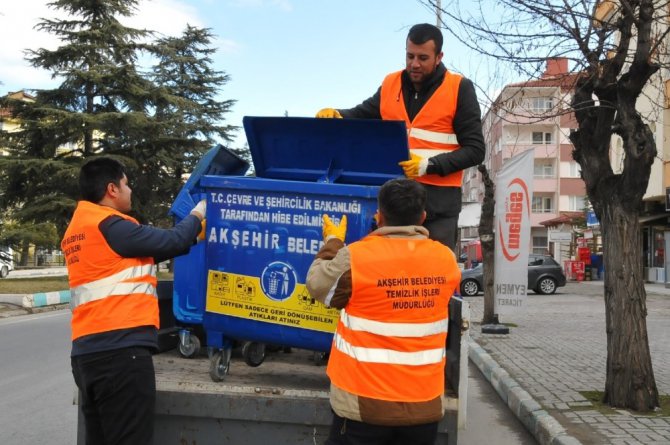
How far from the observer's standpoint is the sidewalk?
502cm

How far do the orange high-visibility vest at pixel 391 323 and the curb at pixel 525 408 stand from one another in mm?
2635

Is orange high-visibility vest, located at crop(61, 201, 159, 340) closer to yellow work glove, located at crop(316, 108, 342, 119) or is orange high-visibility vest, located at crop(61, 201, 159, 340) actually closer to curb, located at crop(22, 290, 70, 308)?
yellow work glove, located at crop(316, 108, 342, 119)

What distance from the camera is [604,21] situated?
19.9 feet

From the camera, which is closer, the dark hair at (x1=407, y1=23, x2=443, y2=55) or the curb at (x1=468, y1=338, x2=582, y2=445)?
the dark hair at (x1=407, y1=23, x2=443, y2=55)

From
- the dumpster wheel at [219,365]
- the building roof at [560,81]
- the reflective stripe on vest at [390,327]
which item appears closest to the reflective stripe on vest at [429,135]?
the reflective stripe on vest at [390,327]

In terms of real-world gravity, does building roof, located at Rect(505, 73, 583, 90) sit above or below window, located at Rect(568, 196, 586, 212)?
below

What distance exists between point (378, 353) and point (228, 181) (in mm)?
1317

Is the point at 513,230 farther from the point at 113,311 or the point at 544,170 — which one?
the point at 544,170

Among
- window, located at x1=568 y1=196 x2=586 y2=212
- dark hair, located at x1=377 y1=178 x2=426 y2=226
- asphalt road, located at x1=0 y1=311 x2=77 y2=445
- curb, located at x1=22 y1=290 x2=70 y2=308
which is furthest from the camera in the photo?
window, located at x1=568 y1=196 x2=586 y2=212

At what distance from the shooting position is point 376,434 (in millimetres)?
2584

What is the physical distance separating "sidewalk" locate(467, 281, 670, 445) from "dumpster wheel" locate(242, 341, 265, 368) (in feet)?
7.81

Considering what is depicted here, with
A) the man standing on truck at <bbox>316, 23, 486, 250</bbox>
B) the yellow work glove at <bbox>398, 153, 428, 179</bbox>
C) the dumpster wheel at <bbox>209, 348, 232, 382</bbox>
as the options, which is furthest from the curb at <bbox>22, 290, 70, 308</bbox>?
the yellow work glove at <bbox>398, 153, 428, 179</bbox>

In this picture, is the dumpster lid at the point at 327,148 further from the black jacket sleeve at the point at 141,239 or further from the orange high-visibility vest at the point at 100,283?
the orange high-visibility vest at the point at 100,283

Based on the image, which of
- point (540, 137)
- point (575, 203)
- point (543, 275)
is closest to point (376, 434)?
point (543, 275)
